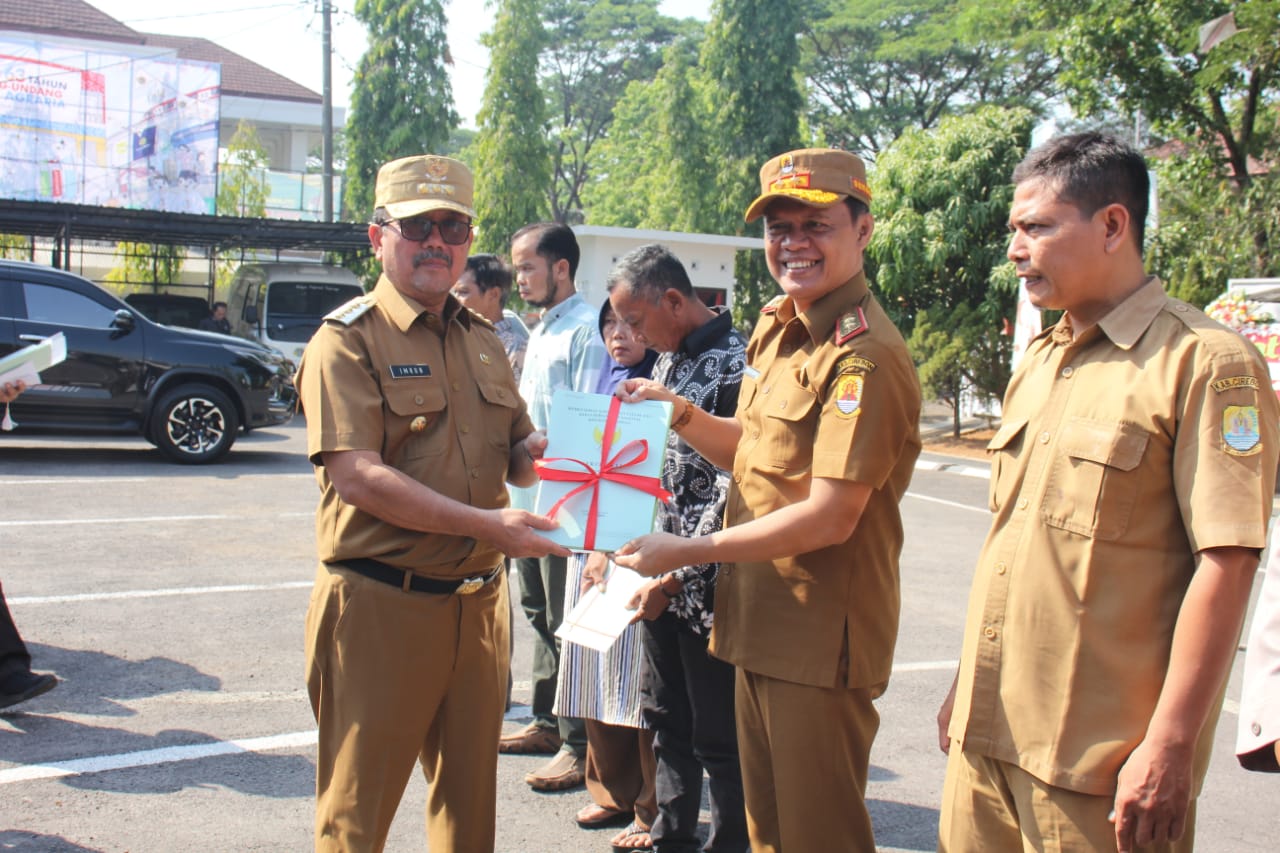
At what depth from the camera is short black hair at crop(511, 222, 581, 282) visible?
4.88 m

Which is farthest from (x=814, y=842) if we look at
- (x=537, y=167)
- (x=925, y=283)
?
(x=537, y=167)

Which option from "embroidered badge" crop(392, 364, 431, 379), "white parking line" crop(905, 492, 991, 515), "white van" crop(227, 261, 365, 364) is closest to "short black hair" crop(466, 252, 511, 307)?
A: "embroidered badge" crop(392, 364, 431, 379)

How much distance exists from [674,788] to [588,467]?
1195 millimetres

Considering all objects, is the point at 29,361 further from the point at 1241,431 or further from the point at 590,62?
the point at 590,62

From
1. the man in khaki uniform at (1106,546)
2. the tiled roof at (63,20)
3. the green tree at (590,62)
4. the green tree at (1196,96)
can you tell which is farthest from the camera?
the green tree at (590,62)

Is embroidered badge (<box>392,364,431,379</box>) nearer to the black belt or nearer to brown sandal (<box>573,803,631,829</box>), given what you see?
the black belt

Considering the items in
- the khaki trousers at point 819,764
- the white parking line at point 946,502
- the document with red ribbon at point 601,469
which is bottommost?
the white parking line at point 946,502

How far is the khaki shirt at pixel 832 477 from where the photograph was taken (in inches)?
102

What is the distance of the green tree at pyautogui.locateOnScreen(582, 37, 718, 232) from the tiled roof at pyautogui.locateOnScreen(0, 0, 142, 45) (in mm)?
14700

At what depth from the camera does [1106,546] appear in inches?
81.3

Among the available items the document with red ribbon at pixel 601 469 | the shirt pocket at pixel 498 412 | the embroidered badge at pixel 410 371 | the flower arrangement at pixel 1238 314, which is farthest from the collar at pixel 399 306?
the flower arrangement at pixel 1238 314

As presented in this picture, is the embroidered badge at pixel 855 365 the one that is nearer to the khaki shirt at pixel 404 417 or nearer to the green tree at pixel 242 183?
the khaki shirt at pixel 404 417

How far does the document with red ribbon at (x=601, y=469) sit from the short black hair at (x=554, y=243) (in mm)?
2029

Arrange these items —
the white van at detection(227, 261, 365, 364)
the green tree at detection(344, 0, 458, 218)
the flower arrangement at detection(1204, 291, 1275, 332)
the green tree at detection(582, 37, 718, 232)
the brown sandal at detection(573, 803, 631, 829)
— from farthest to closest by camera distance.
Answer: the green tree at detection(582, 37, 718, 232)
the green tree at detection(344, 0, 458, 218)
the white van at detection(227, 261, 365, 364)
the flower arrangement at detection(1204, 291, 1275, 332)
the brown sandal at detection(573, 803, 631, 829)
